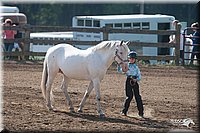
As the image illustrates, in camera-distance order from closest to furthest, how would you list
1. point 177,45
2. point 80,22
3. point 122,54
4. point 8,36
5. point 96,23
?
point 122,54 < point 177,45 < point 8,36 < point 96,23 < point 80,22

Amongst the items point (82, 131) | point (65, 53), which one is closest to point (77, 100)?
point (65, 53)

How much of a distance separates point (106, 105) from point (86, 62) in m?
1.49

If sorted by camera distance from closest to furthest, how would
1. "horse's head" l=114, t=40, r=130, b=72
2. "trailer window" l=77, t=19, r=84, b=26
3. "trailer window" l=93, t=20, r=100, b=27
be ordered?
"horse's head" l=114, t=40, r=130, b=72, "trailer window" l=93, t=20, r=100, b=27, "trailer window" l=77, t=19, r=84, b=26

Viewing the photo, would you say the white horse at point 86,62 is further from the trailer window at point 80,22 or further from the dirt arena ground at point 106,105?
the trailer window at point 80,22

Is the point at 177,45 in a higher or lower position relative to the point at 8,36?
lower

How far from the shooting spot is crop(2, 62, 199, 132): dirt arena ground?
31.1 feet

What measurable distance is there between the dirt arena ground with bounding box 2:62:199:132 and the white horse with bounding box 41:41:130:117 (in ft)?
1.72

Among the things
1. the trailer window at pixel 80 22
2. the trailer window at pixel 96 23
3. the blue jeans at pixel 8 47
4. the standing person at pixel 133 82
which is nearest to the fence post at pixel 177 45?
the blue jeans at pixel 8 47

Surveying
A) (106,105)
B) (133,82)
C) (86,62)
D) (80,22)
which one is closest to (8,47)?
(80,22)

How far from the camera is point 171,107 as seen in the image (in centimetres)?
1194

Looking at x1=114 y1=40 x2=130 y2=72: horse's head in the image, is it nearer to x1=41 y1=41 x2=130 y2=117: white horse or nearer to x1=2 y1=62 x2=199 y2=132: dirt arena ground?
x1=41 y1=41 x2=130 y2=117: white horse

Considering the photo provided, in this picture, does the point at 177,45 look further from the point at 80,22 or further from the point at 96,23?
the point at 80,22

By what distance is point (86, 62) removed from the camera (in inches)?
426

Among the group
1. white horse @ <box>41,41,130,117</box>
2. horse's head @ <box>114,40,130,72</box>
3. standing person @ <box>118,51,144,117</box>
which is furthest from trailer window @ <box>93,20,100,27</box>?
horse's head @ <box>114,40,130,72</box>
